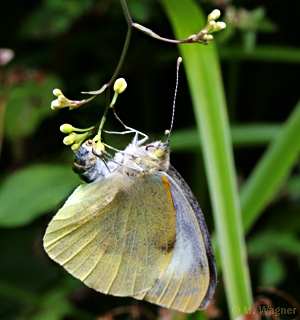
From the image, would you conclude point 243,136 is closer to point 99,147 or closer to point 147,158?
point 147,158

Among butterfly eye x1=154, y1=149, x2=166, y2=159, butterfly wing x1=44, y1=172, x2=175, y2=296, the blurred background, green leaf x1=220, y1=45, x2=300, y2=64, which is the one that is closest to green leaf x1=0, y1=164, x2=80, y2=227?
the blurred background

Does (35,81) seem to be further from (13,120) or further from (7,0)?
(7,0)

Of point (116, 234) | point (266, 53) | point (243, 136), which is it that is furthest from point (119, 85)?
point (266, 53)

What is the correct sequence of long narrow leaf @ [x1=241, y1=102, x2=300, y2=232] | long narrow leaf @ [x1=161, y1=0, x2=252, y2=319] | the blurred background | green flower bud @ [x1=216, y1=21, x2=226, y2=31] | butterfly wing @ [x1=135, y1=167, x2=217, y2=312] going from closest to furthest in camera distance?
green flower bud @ [x1=216, y1=21, x2=226, y2=31] → butterfly wing @ [x1=135, y1=167, x2=217, y2=312] → long narrow leaf @ [x1=161, y1=0, x2=252, y2=319] → long narrow leaf @ [x1=241, y1=102, x2=300, y2=232] → the blurred background

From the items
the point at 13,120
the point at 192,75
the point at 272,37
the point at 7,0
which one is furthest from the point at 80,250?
the point at 272,37

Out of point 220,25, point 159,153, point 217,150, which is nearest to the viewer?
point 220,25

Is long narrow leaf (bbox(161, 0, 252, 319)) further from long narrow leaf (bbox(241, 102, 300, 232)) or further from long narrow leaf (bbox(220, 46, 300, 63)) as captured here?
long narrow leaf (bbox(220, 46, 300, 63))
